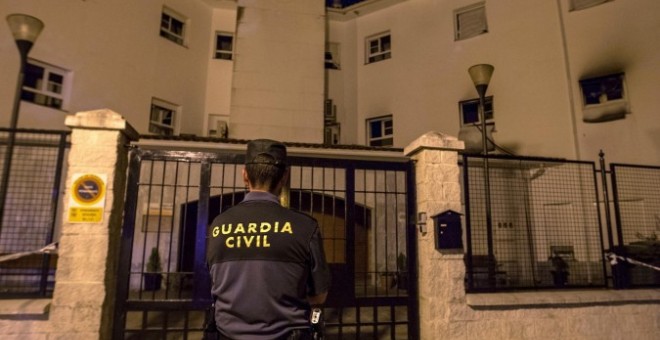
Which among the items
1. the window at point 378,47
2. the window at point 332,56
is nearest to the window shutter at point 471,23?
the window at point 378,47

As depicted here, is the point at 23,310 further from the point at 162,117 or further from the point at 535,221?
the point at 535,221

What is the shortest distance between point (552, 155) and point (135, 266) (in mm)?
11307

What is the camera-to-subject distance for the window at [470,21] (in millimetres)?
12367

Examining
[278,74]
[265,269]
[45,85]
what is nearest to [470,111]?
[278,74]

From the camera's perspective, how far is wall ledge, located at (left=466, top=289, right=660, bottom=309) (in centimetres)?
465

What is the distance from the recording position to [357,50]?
14656 millimetres

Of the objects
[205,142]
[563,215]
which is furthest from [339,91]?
[563,215]

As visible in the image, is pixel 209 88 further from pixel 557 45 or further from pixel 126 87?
pixel 557 45

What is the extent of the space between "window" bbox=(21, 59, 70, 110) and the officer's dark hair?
33.1 ft

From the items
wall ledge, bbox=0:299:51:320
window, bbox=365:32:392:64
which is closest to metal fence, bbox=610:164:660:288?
wall ledge, bbox=0:299:51:320

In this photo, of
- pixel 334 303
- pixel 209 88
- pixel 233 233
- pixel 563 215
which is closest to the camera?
pixel 233 233

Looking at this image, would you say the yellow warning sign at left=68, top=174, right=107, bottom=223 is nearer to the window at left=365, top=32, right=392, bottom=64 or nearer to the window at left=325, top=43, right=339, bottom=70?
the window at left=325, top=43, right=339, bottom=70

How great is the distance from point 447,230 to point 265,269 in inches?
126

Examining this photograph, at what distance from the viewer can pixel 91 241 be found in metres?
4.03
